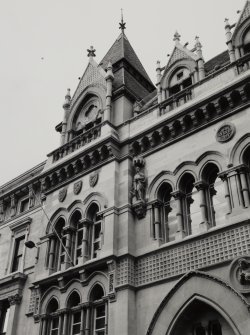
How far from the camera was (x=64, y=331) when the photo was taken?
18.4 meters

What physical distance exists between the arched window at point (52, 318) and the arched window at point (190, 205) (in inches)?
267

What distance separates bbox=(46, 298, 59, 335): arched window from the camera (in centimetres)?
1930

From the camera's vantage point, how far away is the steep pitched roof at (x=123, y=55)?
1150 inches

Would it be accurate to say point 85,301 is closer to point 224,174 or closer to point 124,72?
point 224,174

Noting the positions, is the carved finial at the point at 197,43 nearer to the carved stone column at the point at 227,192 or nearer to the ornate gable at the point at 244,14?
the ornate gable at the point at 244,14

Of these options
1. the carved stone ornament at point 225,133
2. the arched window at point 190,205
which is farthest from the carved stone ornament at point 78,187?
the carved stone ornament at point 225,133

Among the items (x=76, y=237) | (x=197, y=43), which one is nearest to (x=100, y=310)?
(x=76, y=237)

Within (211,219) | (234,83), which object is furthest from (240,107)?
(211,219)

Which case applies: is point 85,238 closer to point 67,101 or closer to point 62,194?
point 62,194

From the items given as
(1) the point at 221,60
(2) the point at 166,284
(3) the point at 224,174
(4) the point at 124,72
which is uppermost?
(4) the point at 124,72

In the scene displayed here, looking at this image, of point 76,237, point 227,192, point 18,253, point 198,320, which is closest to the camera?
point 198,320

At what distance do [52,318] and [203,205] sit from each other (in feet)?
26.8

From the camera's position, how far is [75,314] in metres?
18.9

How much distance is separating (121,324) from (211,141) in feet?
25.5
